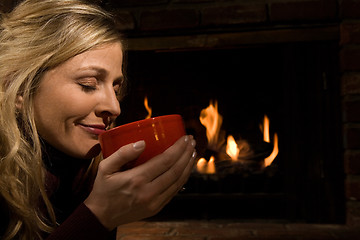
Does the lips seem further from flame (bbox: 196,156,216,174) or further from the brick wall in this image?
flame (bbox: 196,156,216,174)

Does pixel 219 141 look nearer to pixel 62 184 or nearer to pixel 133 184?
pixel 62 184

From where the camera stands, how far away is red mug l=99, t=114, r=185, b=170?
1.92ft

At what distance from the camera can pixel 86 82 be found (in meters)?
0.70

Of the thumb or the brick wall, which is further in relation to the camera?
the brick wall

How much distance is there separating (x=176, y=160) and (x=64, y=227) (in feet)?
0.67

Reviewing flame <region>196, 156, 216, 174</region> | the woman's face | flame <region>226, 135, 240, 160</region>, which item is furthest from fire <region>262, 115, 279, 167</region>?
the woman's face

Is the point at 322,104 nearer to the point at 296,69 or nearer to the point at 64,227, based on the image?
the point at 296,69

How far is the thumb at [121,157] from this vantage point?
1.81ft

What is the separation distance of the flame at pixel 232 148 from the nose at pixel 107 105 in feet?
3.76

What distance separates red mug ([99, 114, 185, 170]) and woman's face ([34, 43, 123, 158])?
11cm

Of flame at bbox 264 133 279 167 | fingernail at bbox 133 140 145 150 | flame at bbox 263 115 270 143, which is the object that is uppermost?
fingernail at bbox 133 140 145 150

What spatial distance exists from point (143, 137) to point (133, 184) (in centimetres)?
8

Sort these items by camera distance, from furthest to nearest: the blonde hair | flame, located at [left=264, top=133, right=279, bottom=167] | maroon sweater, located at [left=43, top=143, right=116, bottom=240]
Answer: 1. flame, located at [left=264, top=133, right=279, bottom=167]
2. maroon sweater, located at [left=43, top=143, right=116, bottom=240]
3. the blonde hair


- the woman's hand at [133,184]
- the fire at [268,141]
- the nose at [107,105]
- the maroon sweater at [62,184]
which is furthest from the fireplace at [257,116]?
the woman's hand at [133,184]
